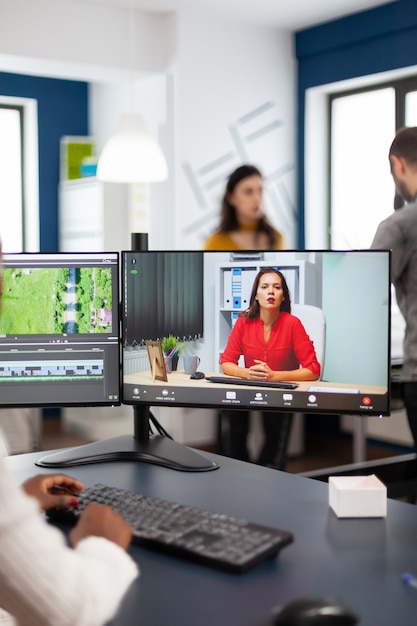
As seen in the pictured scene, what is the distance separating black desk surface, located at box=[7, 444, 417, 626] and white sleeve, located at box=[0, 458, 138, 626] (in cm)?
10

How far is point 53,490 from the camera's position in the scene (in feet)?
4.71

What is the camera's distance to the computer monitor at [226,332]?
1.64 m

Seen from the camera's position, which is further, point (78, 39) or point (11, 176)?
point (11, 176)

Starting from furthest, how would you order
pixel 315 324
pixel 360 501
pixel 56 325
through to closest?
pixel 56 325
pixel 315 324
pixel 360 501

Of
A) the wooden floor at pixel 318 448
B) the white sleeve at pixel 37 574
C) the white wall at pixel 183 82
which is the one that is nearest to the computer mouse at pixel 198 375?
the white sleeve at pixel 37 574

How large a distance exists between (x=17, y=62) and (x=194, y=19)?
3.38 feet

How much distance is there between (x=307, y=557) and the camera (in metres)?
1.19

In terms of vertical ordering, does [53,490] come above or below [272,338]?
below

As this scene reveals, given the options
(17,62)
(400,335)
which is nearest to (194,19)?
(17,62)

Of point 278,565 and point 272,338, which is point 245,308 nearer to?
point 272,338

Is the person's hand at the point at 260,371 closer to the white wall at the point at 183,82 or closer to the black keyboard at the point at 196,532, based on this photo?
the black keyboard at the point at 196,532

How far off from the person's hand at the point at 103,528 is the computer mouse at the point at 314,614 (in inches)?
12.4

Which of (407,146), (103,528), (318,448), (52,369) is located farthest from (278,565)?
(318,448)

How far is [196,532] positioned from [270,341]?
56 cm
